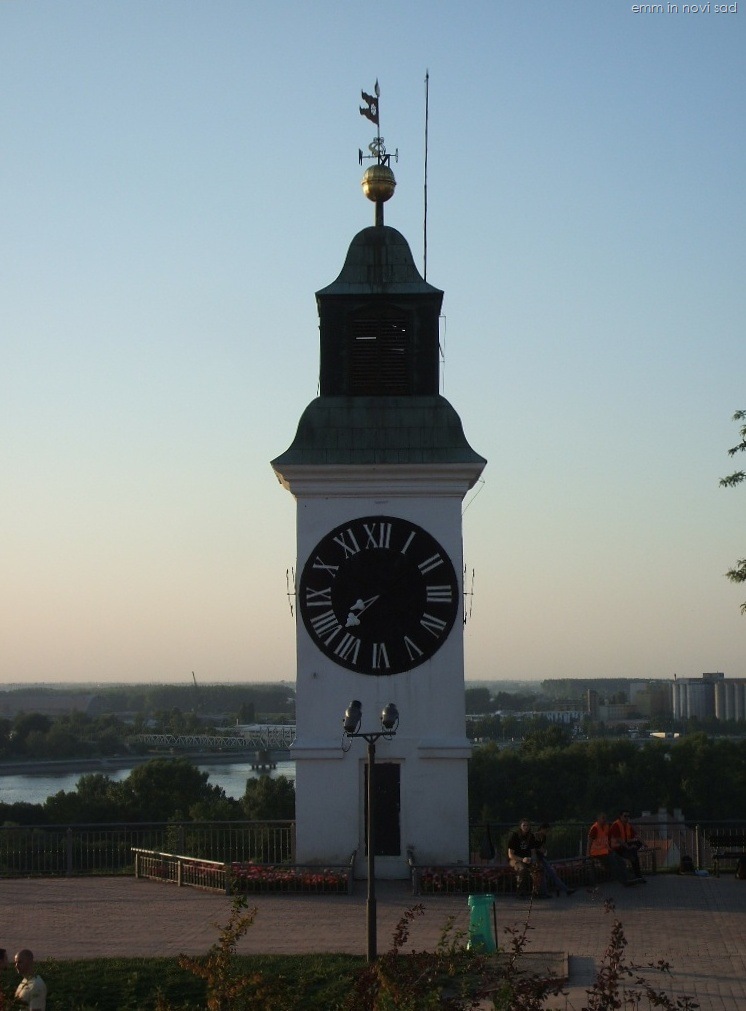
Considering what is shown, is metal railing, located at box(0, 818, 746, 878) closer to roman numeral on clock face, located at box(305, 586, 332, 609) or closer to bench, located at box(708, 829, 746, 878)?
bench, located at box(708, 829, 746, 878)

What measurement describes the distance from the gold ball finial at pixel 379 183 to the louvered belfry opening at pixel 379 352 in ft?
8.14

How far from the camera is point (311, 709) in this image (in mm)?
24906

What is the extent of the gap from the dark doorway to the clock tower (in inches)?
0.9

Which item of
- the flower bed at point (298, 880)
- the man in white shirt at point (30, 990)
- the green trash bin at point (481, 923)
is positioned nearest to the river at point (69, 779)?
the flower bed at point (298, 880)

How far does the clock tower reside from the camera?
81.0ft

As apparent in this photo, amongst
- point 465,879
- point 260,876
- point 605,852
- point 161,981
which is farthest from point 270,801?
point 161,981

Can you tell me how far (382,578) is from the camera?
2517cm

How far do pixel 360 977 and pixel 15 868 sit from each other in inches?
545

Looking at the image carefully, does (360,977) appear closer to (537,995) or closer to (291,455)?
(537,995)

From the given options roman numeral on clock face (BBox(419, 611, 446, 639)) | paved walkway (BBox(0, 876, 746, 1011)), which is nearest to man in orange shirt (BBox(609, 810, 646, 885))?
paved walkway (BBox(0, 876, 746, 1011))

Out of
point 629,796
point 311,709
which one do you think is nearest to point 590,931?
point 311,709

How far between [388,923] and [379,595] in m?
6.34

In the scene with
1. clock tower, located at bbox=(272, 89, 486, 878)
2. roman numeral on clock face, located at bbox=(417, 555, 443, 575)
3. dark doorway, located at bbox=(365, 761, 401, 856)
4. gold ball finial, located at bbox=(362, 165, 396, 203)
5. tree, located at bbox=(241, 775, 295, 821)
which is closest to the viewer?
dark doorway, located at bbox=(365, 761, 401, 856)

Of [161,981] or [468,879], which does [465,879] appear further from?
[161,981]
